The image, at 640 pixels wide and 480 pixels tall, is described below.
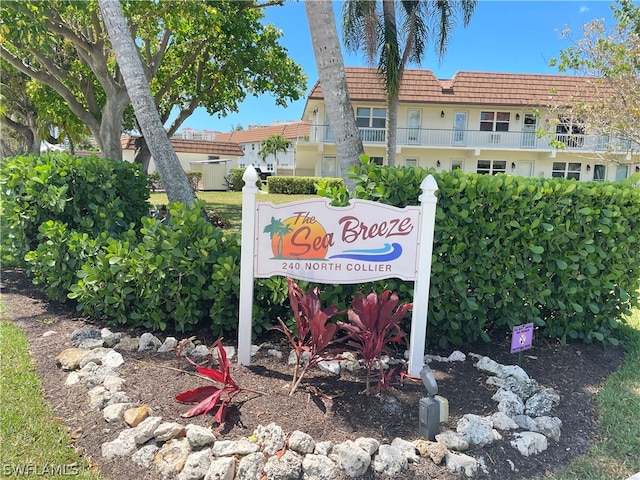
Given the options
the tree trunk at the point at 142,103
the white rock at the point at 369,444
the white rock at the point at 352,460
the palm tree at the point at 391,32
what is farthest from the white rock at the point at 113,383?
the palm tree at the point at 391,32

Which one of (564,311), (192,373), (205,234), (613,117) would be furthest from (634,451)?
(613,117)

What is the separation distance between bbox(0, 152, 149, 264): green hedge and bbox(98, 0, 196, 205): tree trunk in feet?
2.10

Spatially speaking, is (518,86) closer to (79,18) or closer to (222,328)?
(79,18)

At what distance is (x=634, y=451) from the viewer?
2990mm

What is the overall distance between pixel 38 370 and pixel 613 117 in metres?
13.3

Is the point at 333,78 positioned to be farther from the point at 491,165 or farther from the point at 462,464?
the point at 491,165

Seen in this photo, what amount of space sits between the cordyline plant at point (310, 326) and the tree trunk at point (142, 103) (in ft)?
8.94

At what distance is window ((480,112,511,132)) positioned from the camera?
86.9 ft

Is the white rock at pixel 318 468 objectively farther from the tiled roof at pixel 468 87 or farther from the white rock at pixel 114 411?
the tiled roof at pixel 468 87

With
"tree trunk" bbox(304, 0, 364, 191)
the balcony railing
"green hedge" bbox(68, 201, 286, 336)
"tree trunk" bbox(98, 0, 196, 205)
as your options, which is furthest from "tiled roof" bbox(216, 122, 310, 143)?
"green hedge" bbox(68, 201, 286, 336)

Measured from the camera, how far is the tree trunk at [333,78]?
5160 mm

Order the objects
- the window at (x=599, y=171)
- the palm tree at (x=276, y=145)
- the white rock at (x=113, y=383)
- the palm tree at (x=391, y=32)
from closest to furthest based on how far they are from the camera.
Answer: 1. the white rock at (x=113, y=383)
2. the palm tree at (x=391, y=32)
3. the window at (x=599, y=171)
4. the palm tree at (x=276, y=145)

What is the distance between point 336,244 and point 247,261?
0.73m

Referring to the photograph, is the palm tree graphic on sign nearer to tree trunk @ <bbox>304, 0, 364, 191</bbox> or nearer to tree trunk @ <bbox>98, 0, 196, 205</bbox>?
tree trunk @ <bbox>304, 0, 364, 191</bbox>
